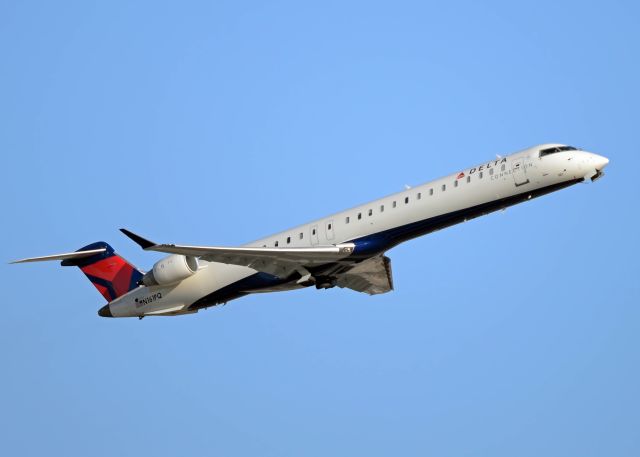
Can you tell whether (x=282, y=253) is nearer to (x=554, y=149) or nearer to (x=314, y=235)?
(x=314, y=235)

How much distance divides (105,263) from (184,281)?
3.95 metres

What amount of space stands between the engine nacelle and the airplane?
0.03 meters

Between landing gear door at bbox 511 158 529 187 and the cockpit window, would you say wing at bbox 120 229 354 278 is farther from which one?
the cockpit window

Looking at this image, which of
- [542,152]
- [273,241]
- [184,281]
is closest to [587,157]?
[542,152]

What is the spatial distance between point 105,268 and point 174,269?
3997 millimetres

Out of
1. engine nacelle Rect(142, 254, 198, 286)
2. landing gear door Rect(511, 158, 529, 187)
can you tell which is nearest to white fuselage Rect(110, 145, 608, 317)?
landing gear door Rect(511, 158, 529, 187)

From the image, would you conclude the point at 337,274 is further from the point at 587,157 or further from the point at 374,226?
the point at 587,157

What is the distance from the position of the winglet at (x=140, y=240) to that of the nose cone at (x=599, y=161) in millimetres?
11393

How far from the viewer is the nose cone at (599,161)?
28.5 m

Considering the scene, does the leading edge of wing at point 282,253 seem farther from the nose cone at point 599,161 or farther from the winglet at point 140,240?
the nose cone at point 599,161

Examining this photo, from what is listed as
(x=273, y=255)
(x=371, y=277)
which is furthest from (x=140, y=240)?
(x=371, y=277)

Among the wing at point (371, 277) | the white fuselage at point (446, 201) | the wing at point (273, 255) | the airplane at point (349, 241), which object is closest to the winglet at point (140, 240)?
the airplane at point (349, 241)

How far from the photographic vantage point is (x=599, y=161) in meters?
28.6

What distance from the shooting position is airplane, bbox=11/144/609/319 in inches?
1142
